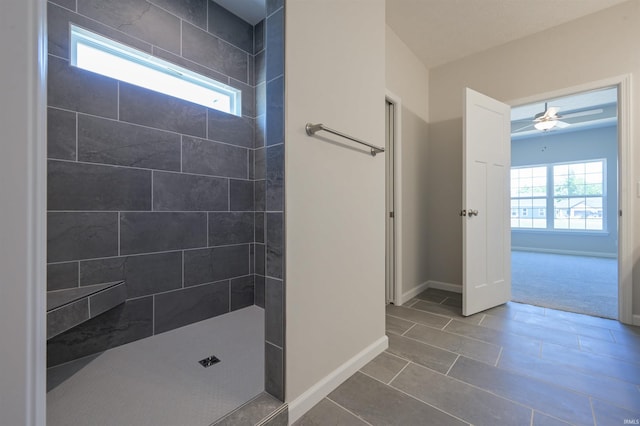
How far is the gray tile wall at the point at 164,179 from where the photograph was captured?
1.48 m

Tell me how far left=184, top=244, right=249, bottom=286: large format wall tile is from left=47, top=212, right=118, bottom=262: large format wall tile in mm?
505

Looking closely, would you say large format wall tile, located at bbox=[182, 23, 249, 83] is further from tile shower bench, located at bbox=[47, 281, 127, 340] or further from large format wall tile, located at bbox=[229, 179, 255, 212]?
tile shower bench, located at bbox=[47, 281, 127, 340]

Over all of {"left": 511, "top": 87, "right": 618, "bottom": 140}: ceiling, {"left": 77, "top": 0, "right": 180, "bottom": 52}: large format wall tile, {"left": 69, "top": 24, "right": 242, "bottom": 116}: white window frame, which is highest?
{"left": 511, "top": 87, "right": 618, "bottom": 140}: ceiling

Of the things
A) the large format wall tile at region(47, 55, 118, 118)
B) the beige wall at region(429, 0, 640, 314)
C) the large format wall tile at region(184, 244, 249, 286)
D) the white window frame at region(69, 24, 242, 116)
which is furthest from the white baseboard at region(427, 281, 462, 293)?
the large format wall tile at region(47, 55, 118, 118)

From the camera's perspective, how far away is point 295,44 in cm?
117

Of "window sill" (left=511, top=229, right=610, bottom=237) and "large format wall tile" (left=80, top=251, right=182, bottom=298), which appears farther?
"window sill" (left=511, top=229, right=610, bottom=237)

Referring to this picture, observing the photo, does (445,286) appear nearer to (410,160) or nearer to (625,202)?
(410,160)

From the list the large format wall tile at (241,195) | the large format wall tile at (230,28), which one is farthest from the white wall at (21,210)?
the large format wall tile at (230,28)

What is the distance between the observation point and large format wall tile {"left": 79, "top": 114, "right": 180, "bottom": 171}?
1.60 metres

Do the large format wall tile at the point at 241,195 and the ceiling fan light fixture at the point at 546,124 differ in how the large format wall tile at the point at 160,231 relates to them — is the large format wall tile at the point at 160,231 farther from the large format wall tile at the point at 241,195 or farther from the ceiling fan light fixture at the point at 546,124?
the ceiling fan light fixture at the point at 546,124

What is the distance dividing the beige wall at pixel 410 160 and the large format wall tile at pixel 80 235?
91.9 inches

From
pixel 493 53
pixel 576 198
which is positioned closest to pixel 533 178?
pixel 576 198

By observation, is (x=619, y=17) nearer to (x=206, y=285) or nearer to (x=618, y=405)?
(x=618, y=405)

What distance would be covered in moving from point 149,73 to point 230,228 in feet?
4.27
